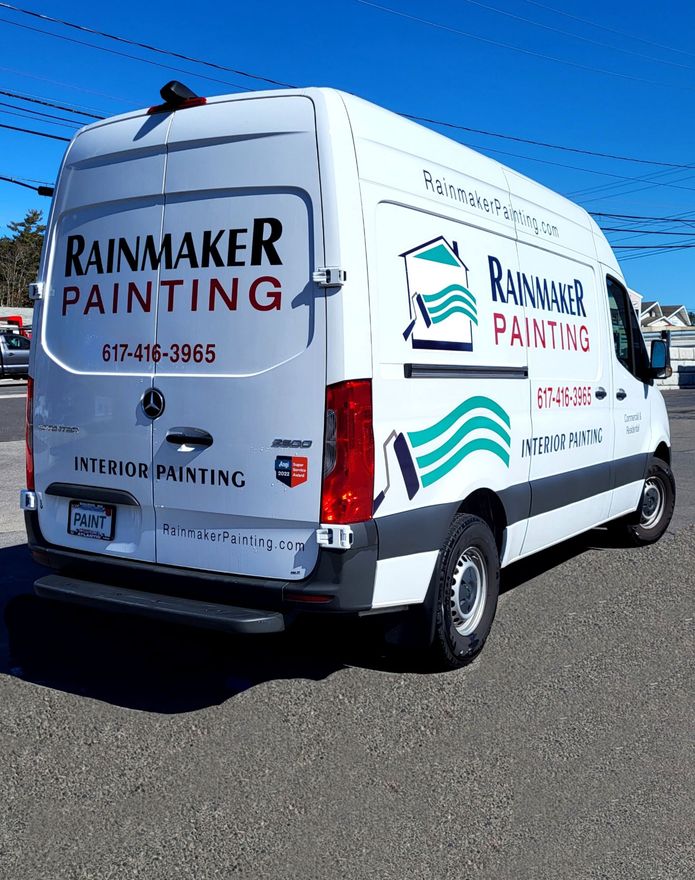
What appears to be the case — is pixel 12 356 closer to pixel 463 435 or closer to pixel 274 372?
pixel 463 435

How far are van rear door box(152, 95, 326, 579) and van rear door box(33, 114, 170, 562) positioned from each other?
0.37ft

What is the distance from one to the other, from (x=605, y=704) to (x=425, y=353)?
1.87 m

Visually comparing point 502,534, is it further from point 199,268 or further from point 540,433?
point 199,268

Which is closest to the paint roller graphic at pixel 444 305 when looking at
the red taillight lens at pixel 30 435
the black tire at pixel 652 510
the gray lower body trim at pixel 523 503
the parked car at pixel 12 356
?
the gray lower body trim at pixel 523 503

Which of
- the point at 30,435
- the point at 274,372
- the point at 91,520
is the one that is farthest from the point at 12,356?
the point at 274,372

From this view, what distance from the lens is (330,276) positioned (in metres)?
4.03

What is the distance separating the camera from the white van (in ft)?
13.4

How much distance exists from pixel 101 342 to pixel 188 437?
72 cm

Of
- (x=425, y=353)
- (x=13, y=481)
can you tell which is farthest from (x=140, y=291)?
(x=13, y=481)

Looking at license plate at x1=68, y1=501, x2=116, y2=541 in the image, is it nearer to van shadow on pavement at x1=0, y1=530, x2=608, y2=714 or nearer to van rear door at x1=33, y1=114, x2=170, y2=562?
van rear door at x1=33, y1=114, x2=170, y2=562

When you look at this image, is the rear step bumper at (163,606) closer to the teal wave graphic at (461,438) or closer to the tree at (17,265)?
the teal wave graphic at (461,438)

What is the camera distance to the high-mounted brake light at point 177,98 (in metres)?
4.45

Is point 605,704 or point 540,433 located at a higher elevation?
point 540,433

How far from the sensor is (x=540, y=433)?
570cm
